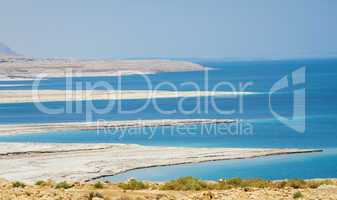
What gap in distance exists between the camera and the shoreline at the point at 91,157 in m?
33.5

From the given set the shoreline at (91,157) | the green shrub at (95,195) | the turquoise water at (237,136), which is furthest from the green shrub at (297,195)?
the shoreline at (91,157)

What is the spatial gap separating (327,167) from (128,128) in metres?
23.9

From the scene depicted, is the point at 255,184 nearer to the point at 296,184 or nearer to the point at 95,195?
the point at 296,184

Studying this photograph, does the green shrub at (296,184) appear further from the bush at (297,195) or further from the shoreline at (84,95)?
the shoreline at (84,95)

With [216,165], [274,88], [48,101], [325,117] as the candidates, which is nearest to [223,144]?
[216,165]

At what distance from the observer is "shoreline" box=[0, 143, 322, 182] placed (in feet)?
110

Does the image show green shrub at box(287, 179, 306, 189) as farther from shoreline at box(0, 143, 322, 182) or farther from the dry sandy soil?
shoreline at box(0, 143, 322, 182)

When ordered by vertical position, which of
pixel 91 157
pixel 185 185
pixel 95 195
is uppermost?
pixel 95 195

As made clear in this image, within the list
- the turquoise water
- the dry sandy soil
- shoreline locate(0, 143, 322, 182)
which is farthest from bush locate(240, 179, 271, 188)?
shoreline locate(0, 143, 322, 182)

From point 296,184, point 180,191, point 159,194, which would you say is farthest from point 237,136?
point 159,194

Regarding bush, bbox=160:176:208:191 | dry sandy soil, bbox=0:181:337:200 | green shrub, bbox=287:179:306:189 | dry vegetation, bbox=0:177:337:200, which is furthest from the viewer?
green shrub, bbox=287:179:306:189

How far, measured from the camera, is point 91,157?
128 feet

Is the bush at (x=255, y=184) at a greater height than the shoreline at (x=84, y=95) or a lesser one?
lesser

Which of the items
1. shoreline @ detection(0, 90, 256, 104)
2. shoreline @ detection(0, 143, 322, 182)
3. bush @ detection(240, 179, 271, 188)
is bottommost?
shoreline @ detection(0, 143, 322, 182)
